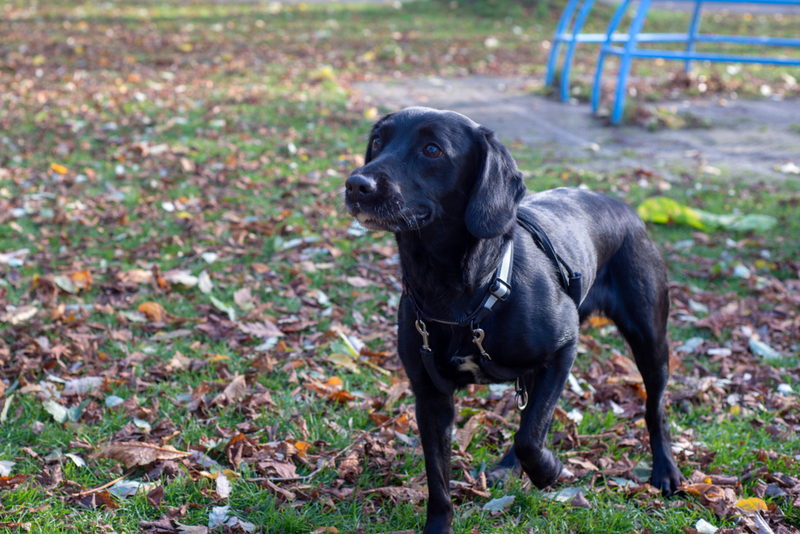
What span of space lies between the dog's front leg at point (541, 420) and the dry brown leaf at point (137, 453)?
153cm

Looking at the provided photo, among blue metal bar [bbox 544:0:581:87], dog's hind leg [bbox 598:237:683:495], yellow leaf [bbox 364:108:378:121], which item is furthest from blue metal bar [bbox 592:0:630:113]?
dog's hind leg [bbox 598:237:683:495]

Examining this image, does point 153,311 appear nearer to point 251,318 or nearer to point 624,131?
point 251,318

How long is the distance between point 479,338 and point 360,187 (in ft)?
2.28

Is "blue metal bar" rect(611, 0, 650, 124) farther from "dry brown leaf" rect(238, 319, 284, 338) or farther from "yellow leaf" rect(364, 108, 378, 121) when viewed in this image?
"dry brown leaf" rect(238, 319, 284, 338)

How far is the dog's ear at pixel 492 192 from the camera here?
2.48 metres

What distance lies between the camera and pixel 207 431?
334cm

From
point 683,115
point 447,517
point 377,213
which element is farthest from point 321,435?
point 683,115

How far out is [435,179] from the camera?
260cm

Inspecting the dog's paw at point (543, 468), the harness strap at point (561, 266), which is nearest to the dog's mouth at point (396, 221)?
the harness strap at point (561, 266)

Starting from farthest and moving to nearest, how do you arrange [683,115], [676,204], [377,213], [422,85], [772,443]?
[422,85], [683,115], [676,204], [772,443], [377,213]

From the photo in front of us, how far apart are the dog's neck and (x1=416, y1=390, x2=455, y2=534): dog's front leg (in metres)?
0.37

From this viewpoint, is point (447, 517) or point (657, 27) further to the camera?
point (657, 27)

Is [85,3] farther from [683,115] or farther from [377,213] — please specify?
[377,213]

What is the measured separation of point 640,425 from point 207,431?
220cm
